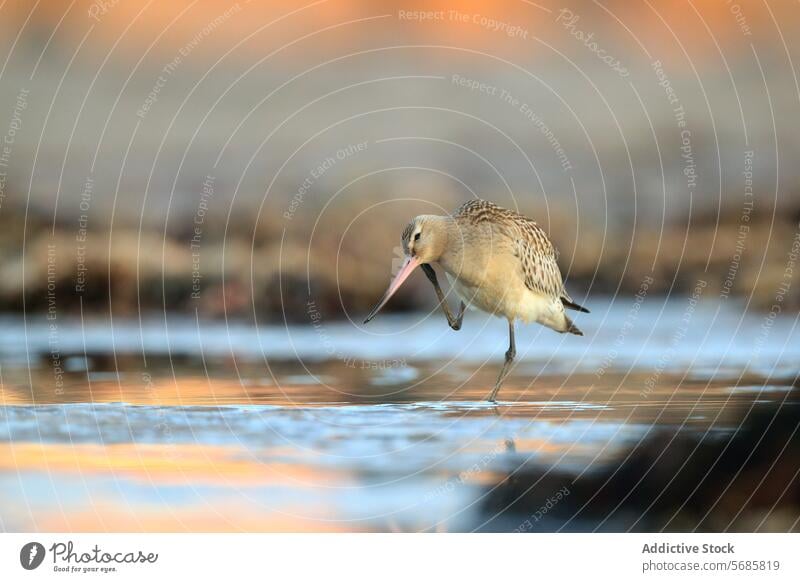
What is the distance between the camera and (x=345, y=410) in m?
4.74

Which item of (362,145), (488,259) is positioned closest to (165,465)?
(488,259)

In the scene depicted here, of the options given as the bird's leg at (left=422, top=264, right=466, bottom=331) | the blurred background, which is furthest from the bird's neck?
the blurred background

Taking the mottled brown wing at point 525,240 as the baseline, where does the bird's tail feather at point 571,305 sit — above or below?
below

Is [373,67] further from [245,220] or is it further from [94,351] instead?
[94,351]

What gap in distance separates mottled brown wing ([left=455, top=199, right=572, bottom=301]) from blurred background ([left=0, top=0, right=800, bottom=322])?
0.93m

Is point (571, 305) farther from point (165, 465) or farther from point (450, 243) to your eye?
point (165, 465)

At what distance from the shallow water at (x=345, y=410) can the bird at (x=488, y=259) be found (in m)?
0.38

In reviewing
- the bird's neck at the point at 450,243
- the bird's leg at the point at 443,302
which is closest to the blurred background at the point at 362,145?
the bird's leg at the point at 443,302

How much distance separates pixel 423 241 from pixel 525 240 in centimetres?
47

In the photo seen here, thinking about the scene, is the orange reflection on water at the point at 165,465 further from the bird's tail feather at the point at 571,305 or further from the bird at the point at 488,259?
A: the bird's tail feather at the point at 571,305

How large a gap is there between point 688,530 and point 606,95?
269 centimetres

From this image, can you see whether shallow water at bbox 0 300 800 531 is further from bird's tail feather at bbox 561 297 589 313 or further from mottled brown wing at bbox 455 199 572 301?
mottled brown wing at bbox 455 199 572 301

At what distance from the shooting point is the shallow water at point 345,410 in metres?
4.09
